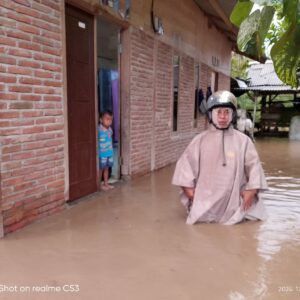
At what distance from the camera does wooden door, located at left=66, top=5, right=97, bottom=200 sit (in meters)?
4.51

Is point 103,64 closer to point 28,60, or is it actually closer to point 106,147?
point 106,147

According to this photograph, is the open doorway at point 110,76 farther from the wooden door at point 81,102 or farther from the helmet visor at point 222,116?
the helmet visor at point 222,116

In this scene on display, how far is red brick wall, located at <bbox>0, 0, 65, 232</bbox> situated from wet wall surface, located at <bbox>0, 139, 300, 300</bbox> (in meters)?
0.27

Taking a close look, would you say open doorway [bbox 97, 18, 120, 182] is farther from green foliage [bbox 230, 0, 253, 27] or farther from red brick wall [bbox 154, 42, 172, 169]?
green foliage [bbox 230, 0, 253, 27]

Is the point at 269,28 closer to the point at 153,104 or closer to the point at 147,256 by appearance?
the point at 147,256

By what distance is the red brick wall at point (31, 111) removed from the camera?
340cm

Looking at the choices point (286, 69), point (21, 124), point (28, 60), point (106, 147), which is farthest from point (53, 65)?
point (286, 69)

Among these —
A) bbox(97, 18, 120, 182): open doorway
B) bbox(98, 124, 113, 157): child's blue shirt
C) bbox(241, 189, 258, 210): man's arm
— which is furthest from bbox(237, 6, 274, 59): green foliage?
bbox(97, 18, 120, 182): open doorway

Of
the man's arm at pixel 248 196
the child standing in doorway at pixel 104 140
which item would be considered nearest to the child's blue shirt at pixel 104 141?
the child standing in doorway at pixel 104 140

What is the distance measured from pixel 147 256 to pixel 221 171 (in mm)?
1280

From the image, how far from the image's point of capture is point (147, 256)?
309cm

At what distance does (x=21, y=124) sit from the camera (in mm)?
3574

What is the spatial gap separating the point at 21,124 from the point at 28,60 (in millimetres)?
633

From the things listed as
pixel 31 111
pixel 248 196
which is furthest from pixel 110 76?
pixel 248 196
